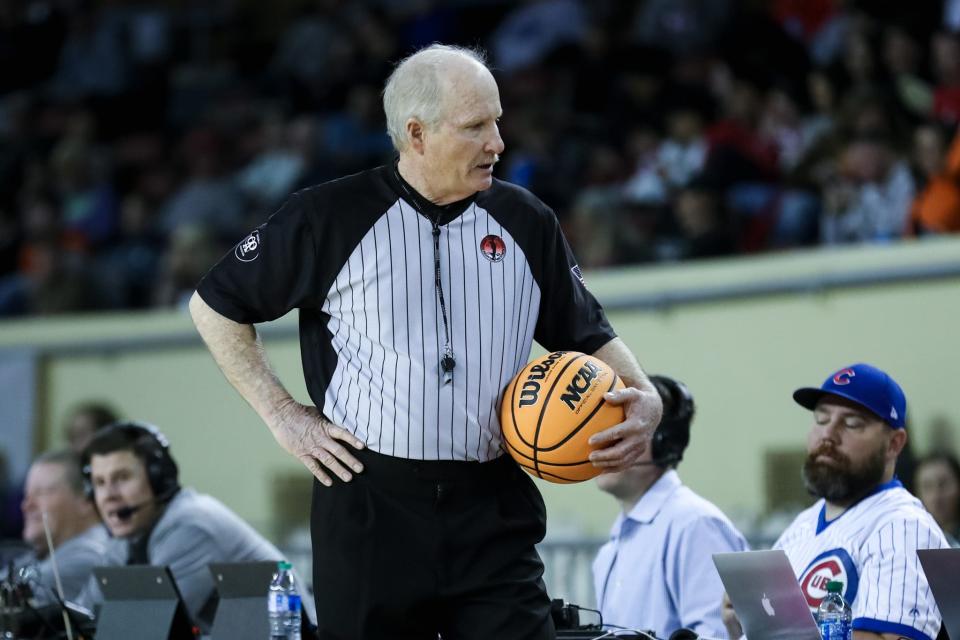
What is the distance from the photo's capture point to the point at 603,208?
10.9 metres

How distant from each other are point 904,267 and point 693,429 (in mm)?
1778

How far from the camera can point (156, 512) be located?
7035mm

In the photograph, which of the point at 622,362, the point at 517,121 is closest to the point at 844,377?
the point at 622,362

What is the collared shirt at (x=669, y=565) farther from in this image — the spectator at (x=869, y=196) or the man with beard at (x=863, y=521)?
the spectator at (x=869, y=196)

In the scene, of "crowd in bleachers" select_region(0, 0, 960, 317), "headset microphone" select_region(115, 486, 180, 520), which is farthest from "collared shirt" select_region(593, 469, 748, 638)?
"crowd in bleachers" select_region(0, 0, 960, 317)

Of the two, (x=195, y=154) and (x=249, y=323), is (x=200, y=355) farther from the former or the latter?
(x=249, y=323)

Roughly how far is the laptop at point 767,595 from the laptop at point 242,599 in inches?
65.0

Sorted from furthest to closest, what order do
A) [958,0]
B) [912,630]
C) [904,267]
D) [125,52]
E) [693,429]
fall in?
[125,52]
[958,0]
[693,429]
[904,267]
[912,630]

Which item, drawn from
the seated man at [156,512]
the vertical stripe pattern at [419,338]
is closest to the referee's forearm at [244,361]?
the vertical stripe pattern at [419,338]

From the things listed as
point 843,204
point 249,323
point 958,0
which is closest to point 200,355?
point 843,204

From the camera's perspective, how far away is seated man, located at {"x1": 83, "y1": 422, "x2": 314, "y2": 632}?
6.70m

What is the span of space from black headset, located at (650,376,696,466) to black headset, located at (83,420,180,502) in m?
2.30

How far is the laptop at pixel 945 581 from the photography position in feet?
14.5

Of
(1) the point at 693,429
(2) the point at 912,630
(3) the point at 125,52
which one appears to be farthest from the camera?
(3) the point at 125,52
